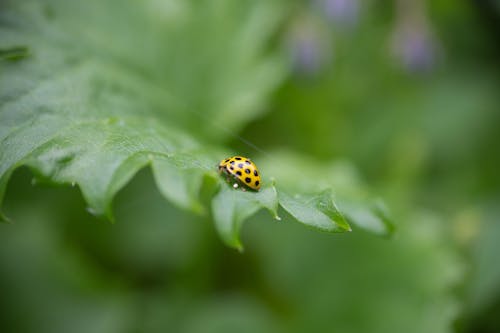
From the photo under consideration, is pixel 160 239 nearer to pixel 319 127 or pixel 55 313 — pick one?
pixel 55 313

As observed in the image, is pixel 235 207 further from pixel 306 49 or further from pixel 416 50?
pixel 416 50

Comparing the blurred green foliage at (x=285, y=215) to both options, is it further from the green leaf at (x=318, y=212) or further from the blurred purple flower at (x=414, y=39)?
the green leaf at (x=318, y=212)

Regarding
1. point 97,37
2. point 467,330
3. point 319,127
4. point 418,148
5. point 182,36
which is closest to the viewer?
point 97,37

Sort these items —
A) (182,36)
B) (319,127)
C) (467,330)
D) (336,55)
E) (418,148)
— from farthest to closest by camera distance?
(336,55), (319,127), (418,148), (182,36), (467,330)

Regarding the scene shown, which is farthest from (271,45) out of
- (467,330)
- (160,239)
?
(467,330)

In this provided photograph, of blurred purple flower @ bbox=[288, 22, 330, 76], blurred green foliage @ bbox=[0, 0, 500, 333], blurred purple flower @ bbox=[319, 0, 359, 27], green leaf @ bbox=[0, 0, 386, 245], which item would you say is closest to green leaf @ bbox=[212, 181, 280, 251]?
green leaf @ bbox=[0, 0, 386, 245]

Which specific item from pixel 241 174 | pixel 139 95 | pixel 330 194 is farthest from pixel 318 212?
pixel 139 95

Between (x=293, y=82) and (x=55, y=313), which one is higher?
(x=293, y=82)

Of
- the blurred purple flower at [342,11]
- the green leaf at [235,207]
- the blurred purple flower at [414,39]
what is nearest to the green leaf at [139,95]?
the green leaf at [235,207]

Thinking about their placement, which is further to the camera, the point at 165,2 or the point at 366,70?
the point at 366,70
